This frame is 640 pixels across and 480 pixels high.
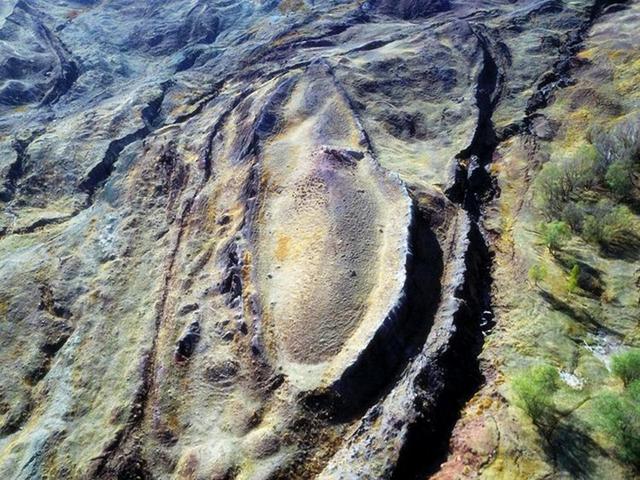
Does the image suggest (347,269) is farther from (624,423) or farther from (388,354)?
(624,423)

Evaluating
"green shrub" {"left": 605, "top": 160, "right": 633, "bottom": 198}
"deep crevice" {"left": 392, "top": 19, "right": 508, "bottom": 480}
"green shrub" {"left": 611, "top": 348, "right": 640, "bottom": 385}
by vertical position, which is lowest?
"deep crevice" {"left": 392, "top": 19, "right": 508, "bottom": 480}

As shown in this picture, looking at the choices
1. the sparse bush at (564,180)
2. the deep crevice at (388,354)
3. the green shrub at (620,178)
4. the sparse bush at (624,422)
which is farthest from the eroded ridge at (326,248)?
the green shrub at (620,178)

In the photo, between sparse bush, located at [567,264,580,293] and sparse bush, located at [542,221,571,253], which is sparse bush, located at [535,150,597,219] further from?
sparse bush, located at [567,264,580,293]

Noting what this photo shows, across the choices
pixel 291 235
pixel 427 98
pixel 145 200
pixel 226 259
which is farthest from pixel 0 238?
pixel 427 98

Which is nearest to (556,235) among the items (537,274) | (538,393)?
(537,274)

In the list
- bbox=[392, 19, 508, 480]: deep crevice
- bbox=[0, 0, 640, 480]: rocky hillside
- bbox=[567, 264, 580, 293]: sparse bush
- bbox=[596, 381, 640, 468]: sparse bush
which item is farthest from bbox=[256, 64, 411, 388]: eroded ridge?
bbox=[596, 381, 640, 468]: sparse bush

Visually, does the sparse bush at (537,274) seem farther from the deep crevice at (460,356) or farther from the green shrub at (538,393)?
the green shrub at (538,393)
